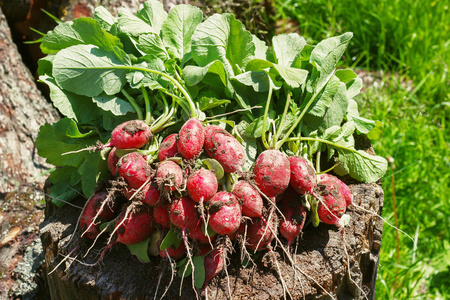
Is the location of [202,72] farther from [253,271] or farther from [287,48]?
[253,271]

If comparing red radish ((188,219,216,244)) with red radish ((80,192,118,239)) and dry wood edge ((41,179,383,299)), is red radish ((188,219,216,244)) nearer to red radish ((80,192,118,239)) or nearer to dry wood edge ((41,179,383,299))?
dry wood edge ((41,179,383,299))

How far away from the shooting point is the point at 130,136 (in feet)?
6.06

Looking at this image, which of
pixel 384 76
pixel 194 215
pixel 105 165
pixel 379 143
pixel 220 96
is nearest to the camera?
pixel 194 215

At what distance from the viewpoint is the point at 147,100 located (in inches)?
81.7

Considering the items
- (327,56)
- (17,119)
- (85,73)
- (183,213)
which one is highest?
(327,56)

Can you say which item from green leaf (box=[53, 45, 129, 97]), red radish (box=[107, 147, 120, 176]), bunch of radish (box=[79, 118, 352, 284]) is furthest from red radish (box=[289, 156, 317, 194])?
green leaf (box=[53, 45, 129, 97])

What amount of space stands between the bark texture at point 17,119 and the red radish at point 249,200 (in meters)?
1.85

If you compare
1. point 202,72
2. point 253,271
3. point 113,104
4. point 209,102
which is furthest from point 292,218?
point 113,104

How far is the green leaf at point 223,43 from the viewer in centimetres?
207

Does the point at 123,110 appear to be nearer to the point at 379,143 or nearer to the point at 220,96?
the point at 220,96

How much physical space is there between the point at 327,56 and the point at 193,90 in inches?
27.5

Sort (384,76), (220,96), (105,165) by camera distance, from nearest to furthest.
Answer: (105,165) < (220,96) < (384,76)

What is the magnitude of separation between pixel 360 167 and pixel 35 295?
2.09m

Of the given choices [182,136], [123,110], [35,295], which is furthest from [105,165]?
[35,295]
